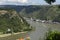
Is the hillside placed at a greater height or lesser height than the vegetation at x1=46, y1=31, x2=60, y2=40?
lesser

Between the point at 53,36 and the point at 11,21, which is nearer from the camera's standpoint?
the point at 53,36

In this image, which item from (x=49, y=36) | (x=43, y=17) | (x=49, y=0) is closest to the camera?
(x=49, y=36)

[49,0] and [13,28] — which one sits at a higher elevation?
[49,0]

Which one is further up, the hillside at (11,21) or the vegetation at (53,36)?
the vegetation at (53,36)

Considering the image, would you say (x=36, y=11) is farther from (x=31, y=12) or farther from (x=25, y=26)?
(x=25, y=26)

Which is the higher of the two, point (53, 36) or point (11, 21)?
point (53, 36)

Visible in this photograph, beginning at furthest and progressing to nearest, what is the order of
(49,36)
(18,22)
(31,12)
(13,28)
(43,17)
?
(31,12) < (43,17) < (18,22) < (13,28) < (49,36)

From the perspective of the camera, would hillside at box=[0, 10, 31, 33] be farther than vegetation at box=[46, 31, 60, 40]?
Yes

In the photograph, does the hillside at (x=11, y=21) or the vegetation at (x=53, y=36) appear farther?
the hillside at (x=11, y=21)

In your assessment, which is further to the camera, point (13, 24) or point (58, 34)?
point (13, 24)

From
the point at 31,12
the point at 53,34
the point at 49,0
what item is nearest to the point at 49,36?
the point at 53,34

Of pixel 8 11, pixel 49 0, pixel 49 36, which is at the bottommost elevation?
pixel 8 11
